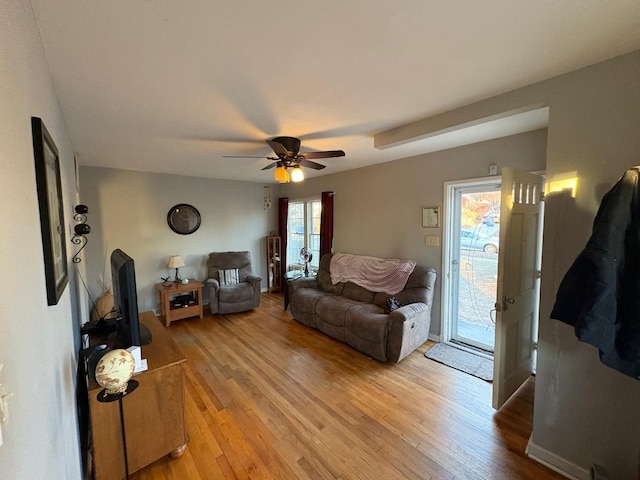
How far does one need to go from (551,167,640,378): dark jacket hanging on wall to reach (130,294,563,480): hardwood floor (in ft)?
3.47

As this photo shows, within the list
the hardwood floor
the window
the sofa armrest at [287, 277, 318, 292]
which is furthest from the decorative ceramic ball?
the window

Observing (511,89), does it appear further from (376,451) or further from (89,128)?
(89,128)

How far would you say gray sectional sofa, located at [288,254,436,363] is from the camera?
9.45 feet

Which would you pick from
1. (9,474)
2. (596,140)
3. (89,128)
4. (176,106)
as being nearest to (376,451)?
(9,474)

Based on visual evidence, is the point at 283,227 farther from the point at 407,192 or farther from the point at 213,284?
the point at 407,192

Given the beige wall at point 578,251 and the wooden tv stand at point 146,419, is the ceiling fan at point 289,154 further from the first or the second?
the wooden tv stand at point 146,419

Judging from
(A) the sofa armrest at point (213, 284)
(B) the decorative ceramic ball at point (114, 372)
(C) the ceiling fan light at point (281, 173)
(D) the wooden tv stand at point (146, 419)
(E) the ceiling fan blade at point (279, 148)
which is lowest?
(D) the wooden tv stand at point (146, 419)

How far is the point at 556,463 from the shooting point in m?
1.69

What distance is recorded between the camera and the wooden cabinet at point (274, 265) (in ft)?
18.7

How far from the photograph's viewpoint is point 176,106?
1921 millimetres

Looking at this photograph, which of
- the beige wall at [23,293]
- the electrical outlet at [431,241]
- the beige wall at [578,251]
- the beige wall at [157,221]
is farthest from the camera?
the beige wall at [157,221]

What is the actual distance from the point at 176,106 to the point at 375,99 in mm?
1391

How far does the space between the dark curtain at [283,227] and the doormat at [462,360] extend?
339cm

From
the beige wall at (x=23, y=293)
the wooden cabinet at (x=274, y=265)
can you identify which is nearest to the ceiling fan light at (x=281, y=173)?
the beige wall at (x=23, y=293)
